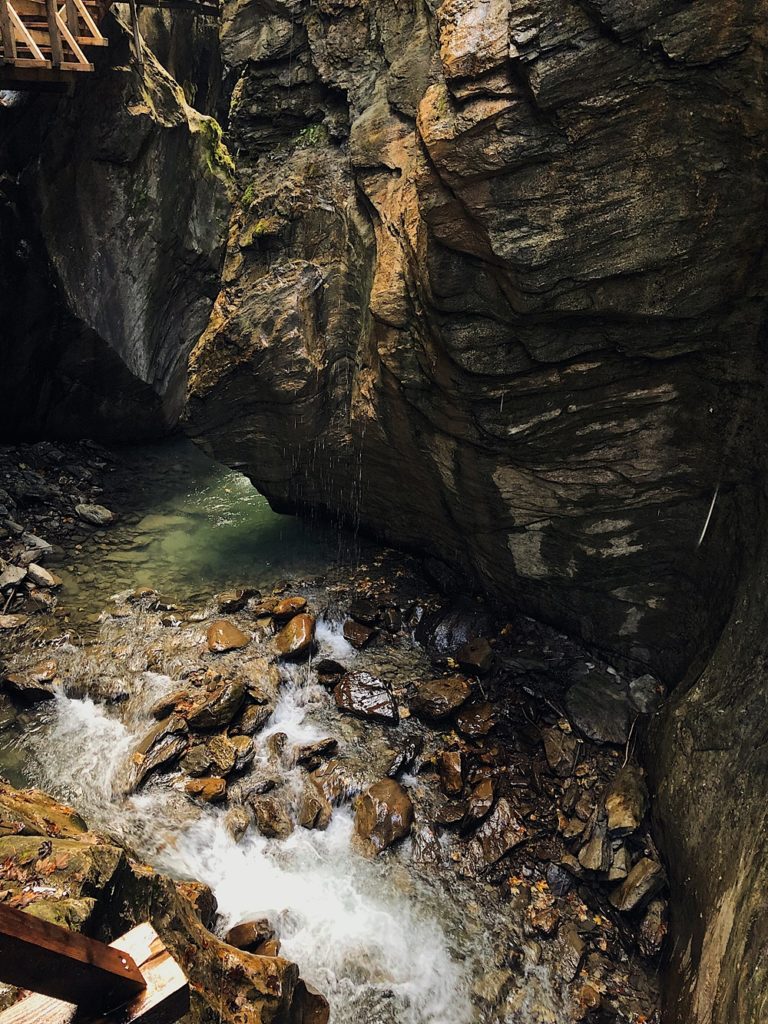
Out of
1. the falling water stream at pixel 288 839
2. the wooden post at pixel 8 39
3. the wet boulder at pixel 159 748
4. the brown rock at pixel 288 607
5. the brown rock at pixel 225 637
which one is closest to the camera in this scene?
the falling water stream at pixel 288 839

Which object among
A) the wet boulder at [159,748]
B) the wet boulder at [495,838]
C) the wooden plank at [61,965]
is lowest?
the wet boulder at [495,838]

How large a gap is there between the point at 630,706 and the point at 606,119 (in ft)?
22.4

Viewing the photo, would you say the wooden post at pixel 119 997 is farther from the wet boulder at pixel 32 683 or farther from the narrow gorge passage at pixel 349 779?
the wet boulder at pixel 32 683

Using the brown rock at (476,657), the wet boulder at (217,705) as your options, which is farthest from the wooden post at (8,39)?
the brown rock at (476,657)

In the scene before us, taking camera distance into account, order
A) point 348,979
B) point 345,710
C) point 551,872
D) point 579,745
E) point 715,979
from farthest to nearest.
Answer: point 345,710 → point 579,745 → point 551,872 → point 348,979 → point 715,979

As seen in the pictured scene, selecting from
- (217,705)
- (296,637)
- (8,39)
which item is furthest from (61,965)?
(8,39)

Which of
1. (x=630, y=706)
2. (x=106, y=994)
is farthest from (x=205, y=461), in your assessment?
(x=106, y=994)

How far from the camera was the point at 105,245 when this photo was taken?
13609 mm

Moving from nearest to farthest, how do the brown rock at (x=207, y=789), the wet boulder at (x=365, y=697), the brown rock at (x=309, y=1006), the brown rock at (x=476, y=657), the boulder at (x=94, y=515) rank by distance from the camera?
1. the brown rock at (x=309, y=1006)
2. the brown rock at (x=207, y=789)
3. the wet boulder at (x=365, y=697)
4. the brown rock at (x=476, y=657)
5. the boulder at (x=94, y=515)

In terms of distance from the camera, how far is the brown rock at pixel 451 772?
7.68 metres

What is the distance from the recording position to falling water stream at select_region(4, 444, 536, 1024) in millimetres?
6113

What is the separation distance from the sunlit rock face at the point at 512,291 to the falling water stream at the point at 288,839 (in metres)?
2.84

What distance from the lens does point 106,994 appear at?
236cm

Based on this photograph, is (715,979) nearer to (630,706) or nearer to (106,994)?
(630,706)
